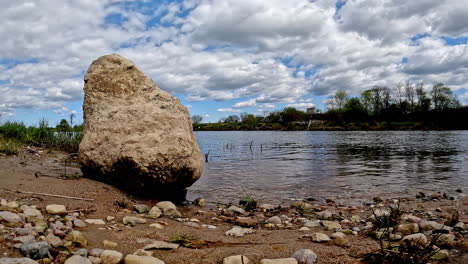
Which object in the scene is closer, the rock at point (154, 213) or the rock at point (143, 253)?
the rock at point (143, 253)

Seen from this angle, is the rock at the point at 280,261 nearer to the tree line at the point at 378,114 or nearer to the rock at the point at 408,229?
the rock at the point at 408,229

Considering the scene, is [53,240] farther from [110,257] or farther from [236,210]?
[236,210]

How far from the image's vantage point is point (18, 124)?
14242 mm

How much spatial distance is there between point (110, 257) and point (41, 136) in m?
13.8

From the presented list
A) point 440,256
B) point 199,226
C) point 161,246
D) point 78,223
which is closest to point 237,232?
point 199,226

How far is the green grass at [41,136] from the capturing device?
13528 mm

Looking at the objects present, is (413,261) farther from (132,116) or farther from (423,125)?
(423,125)

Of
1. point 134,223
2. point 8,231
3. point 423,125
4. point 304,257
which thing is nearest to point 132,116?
point 134,223

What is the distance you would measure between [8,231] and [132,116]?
4.12 metres

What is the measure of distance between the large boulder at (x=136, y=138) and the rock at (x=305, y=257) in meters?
4.04

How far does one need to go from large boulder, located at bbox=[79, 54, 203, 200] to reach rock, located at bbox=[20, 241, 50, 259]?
356 centimetres

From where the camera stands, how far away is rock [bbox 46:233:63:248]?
3447 mm

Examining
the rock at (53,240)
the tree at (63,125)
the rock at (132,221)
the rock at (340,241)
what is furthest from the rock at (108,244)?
the tree at (63,125)

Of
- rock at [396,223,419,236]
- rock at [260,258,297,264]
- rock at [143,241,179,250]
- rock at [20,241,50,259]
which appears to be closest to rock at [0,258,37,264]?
rock at [20,241,50,259]
